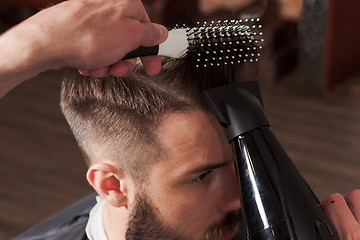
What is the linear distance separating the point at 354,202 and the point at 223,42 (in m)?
0.47

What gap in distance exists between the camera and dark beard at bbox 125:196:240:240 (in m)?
1.43

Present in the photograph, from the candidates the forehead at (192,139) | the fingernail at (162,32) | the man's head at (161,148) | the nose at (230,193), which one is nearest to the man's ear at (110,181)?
the man's head at (161,148)

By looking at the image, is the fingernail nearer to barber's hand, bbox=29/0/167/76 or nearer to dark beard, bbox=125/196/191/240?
barber's hand, bbox=29/0/167/76

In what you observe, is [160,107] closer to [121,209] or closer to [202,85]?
[202,85]

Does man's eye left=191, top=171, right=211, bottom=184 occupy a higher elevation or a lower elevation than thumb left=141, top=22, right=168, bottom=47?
lower

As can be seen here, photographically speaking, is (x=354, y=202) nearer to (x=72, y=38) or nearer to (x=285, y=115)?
(x=72, y=38)

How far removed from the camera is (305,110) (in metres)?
3.81

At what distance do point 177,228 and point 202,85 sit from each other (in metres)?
0.39

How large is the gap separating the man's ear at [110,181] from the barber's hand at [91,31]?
0.46 metres

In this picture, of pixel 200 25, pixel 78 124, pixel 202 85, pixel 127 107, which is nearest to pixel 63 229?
pixel 78 124

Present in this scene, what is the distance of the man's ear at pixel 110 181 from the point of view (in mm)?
1401

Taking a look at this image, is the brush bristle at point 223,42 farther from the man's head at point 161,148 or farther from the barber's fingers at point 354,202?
the barber's fingers at point 354,202

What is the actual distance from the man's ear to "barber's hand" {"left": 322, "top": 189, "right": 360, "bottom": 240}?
0.53 meters

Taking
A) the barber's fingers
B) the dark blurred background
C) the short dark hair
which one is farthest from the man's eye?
the dark blurred background
